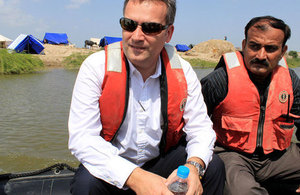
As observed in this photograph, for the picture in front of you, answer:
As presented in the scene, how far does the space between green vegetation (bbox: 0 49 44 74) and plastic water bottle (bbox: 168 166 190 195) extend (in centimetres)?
1237

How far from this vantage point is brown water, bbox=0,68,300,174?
3705 millimetres

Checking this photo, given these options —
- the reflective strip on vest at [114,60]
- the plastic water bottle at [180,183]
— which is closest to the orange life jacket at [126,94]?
the reflective strip on vest at [114,60]

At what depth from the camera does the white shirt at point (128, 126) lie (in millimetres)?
1536

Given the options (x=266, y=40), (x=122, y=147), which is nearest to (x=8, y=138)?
(x=122, y=147)

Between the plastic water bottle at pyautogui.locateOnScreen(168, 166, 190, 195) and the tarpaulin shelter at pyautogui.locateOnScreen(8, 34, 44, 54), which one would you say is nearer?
the plastic water bottle at pyautogui.locateOnScreen(168, 166, 190, 195)

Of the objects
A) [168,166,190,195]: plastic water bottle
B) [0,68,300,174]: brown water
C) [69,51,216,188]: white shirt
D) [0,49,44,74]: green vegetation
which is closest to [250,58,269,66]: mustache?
[69,51,216,188]: white shirt

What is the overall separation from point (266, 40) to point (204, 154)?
1022 mm

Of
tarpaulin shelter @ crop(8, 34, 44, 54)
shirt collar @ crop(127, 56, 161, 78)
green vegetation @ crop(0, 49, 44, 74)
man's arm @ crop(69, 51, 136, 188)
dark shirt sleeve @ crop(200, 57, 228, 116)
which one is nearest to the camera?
man's arm @ crop(69, 51, 136, 188)

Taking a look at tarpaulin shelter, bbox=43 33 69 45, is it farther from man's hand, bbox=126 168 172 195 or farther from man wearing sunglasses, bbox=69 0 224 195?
man's hand, bbox=126 168 172 195

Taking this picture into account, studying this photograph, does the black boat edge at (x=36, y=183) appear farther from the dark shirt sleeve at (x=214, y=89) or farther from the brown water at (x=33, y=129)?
the brown water at (x=33, y=129)

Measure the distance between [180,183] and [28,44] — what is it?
21.2 meters

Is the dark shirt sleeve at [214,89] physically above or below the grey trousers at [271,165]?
above

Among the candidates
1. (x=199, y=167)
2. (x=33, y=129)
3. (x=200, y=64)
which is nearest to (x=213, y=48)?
(x=200, y=64)

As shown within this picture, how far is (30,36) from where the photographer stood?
19688 mm
